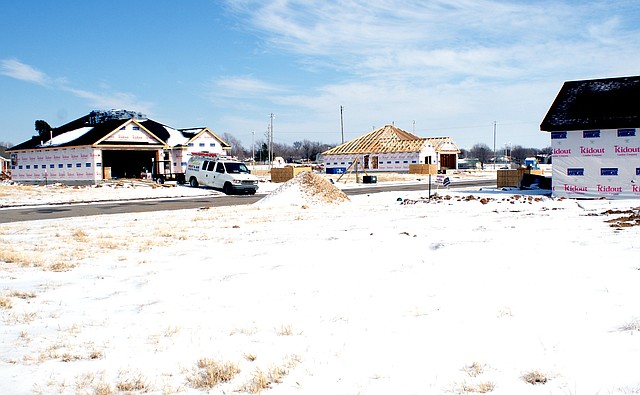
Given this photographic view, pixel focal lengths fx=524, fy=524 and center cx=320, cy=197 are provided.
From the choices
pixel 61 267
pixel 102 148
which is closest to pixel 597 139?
pixel 61 267

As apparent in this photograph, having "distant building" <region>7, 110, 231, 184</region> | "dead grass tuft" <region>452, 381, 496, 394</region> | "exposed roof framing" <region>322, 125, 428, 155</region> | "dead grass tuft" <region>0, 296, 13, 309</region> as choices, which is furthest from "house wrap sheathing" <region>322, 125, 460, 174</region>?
"dead grass tuft" <region>452, 381, 496, 394</region>

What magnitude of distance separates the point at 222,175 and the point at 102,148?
12908 millimetres

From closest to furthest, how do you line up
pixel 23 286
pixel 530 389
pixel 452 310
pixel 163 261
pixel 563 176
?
pixel 530 389
pixel 452 310
pixel 23 286
pixel 163 261
pixel 563 176

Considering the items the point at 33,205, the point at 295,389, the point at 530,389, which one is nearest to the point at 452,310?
the point at 530,389

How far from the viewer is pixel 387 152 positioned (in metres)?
65.9

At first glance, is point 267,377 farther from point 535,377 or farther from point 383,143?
point 383,143

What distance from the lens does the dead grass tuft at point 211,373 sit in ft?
14.2

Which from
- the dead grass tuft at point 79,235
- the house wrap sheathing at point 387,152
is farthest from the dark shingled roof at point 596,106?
the house wrap sheathing at point 387,152

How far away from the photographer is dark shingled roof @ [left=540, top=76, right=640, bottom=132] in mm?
22359

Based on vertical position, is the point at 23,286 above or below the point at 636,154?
below

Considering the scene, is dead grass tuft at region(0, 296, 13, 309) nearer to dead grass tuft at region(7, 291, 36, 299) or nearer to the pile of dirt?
dead grass tuft at region(7, 291, 36, 299)

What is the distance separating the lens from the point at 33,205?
2544 centimetres

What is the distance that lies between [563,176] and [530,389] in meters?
22.3

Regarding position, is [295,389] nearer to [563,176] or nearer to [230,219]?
[230,219]
